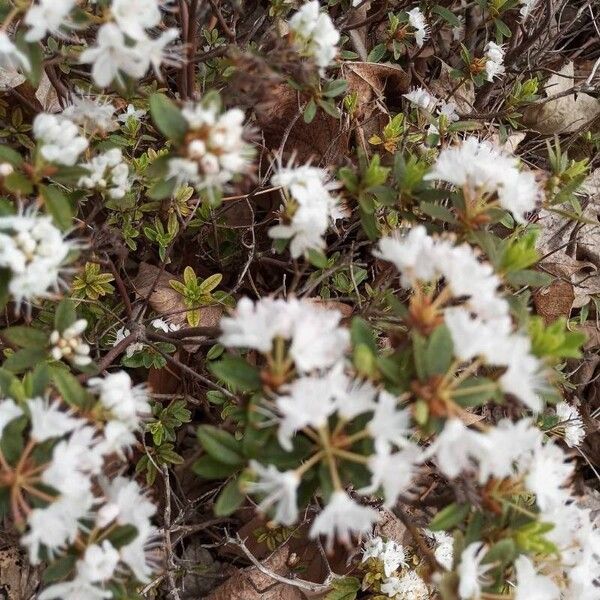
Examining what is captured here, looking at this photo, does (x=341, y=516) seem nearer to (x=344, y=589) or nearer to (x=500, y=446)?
(x=500, y=446)

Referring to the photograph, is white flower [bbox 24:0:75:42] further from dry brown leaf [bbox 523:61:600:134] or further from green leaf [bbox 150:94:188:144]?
dry brown leaf [bbox 523:61:600:134]

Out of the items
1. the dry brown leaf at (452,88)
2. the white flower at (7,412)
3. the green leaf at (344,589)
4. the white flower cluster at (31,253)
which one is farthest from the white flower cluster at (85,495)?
the dry brown leaf at (452,88)

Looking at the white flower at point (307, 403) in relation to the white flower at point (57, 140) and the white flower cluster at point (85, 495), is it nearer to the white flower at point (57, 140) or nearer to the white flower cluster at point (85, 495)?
the white flower cluster at point (85, 495)

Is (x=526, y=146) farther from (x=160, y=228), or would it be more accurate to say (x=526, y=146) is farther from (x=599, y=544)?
(x=599, y=544)

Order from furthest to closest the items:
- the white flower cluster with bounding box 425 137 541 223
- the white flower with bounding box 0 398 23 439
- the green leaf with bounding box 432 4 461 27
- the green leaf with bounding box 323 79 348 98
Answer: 1. the green leaf with bounding box 432 4 461 27
2. the green leaf with bounding box 323 79 348 98
3. the white flower cluster with bounding box 425 137 541 223
4. the white flower with bounding box 0 398 23 439

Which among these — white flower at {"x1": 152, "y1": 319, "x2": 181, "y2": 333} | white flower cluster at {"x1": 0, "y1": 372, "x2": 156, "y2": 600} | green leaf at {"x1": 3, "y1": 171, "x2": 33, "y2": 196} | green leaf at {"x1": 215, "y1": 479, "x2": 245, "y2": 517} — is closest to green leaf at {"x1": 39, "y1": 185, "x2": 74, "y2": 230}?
green leaf at {"x1": 3, "y1": 171, "x2": 33, "y2": 196}
